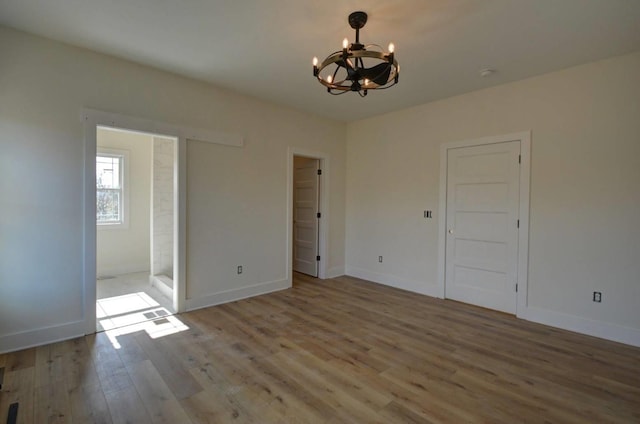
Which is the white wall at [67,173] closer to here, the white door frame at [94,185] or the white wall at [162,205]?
the white door frame at [94,185]

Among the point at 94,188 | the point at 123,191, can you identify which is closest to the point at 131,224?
the point at 123,191

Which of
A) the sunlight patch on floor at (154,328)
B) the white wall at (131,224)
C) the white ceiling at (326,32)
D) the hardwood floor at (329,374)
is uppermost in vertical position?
the white ceiling at (326,32)

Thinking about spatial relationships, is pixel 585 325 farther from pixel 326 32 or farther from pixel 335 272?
pixel 326 32

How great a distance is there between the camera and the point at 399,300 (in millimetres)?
4398

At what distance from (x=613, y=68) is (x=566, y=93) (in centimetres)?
41

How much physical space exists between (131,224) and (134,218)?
0.12m

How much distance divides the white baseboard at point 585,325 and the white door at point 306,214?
3.30m

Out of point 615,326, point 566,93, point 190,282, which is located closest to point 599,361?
point 615,326

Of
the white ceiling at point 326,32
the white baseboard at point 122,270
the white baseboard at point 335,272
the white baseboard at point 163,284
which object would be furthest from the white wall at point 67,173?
the white baseboard at point 122,270

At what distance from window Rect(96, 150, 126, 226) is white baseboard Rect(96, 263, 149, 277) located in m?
Result: 0.80

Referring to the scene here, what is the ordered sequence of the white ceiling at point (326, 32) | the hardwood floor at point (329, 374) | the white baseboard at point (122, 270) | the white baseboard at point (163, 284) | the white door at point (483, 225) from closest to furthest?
1. the hardwood floor at point (329, 374)
2. the white ceiling at point (326, 32)
3. the white door at point (483, 225)
4. the white baseboard at point (163, 284)
5. the white baseboard at point (122, 270)

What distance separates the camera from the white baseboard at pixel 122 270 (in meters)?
5.48

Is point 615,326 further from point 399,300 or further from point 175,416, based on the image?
point 175,416

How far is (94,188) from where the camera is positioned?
318 centimetres
